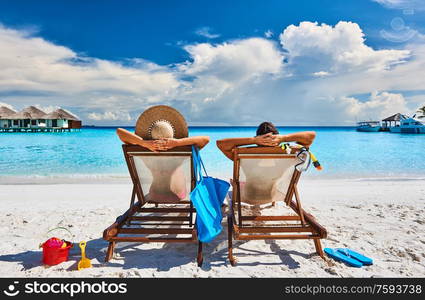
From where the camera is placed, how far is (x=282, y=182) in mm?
3047

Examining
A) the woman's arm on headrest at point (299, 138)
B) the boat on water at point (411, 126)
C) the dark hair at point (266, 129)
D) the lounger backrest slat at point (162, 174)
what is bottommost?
the lounger backrest slat at point (162, 174)

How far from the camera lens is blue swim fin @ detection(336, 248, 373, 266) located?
2.60 meters

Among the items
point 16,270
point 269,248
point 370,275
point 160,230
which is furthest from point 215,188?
point 16,270

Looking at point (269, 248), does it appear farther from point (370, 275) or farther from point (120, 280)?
point (120, 280)

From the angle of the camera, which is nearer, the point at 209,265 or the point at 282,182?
the point at 209,265

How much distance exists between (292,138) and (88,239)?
2.58m

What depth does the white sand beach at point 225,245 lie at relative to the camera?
249 cm

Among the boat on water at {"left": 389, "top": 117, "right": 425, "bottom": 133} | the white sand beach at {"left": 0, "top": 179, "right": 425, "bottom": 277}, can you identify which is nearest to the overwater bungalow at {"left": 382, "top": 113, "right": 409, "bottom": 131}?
the boat on water at {"left": 389, "top": 117, "right": 425, "bottom": 133}

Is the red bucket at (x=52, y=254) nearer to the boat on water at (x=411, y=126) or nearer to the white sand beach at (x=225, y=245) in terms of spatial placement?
the white sand beach at (x=225, y=245)

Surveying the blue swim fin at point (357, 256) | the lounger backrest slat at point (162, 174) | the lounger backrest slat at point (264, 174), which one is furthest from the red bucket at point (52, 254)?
the blue swim fin at point (357, 256)

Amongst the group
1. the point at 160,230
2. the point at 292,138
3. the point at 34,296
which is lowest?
the point at 34,296

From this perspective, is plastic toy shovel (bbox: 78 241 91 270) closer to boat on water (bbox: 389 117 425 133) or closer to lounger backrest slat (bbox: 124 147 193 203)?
lounger backrest slat (bbox: 124 147 193 203)

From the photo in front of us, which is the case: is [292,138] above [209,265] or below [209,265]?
above

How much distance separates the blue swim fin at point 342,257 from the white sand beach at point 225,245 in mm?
57
